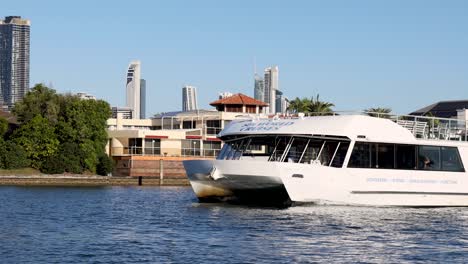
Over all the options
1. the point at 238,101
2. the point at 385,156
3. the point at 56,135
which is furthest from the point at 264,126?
the point at 238,101

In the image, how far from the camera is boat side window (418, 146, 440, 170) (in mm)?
48312

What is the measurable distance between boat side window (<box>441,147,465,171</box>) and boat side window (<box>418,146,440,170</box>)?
0.39 m

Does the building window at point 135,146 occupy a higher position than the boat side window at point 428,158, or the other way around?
the building window at point 135,146

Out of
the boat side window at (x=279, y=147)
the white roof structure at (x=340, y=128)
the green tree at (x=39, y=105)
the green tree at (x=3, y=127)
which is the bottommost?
the boat side window at (x=279, y=147)

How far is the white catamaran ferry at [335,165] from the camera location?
44125 mm

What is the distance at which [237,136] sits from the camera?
49.2 meters

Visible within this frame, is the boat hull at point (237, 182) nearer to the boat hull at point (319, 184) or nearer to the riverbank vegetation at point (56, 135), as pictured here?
the boat hull at point (319, 184)

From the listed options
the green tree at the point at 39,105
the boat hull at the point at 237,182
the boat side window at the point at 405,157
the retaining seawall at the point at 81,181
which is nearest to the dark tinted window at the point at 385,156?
the boat side window at the point at 405,157

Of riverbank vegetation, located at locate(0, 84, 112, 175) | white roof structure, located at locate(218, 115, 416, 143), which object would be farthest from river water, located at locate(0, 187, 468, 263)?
riverbank vegetation, located at locate(0, 84, 112, 175)

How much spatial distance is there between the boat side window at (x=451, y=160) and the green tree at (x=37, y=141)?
148 feet

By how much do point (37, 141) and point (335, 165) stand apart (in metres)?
46.1

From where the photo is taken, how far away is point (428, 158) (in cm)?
4875

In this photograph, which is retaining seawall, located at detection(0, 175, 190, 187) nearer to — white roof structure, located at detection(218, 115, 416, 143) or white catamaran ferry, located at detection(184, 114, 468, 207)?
white catamaran ferry, located at detection(184, 114, 468, 207)

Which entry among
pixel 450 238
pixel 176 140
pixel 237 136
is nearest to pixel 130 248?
pixel 450 238
